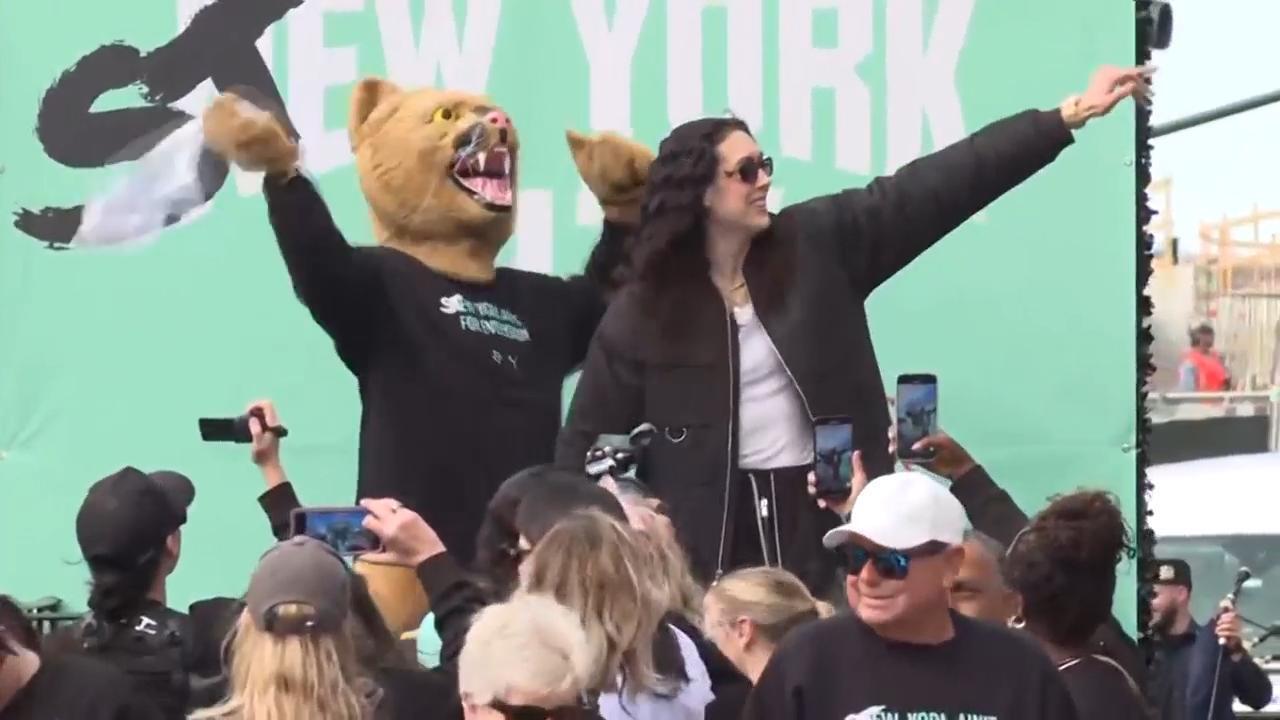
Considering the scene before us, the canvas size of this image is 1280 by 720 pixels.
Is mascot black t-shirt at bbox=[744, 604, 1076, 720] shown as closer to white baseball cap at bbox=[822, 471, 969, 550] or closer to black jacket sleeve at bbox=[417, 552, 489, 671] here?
white baseball cap at bbox=[822, 471, 969, 550]

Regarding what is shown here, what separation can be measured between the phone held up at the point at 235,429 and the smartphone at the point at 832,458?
1203 mm

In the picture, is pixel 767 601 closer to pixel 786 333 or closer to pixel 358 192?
pixel 786 333

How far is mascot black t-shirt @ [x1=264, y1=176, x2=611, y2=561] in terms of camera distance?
4727 mm

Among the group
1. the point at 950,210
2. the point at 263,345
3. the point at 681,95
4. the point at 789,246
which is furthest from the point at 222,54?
the point at 950,210

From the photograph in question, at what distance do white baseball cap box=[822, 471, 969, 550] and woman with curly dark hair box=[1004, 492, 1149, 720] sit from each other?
52 cm

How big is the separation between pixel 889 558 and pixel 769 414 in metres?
1.67

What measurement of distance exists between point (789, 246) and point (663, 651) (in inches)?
67.1

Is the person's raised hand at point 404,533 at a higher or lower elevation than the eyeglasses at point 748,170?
lower

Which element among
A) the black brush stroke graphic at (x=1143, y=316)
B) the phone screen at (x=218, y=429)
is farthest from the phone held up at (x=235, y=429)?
the black brush stroke graphic at (x=1143, y=316)

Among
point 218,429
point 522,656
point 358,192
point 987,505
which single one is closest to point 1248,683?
point 987,505

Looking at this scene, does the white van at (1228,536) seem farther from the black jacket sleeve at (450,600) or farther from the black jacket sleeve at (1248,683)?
the black jacket sleeve at (450,600)

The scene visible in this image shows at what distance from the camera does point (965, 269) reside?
15.9 feet

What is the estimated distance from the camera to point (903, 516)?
2.96m

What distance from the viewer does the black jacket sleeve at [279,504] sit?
4.41 meters
